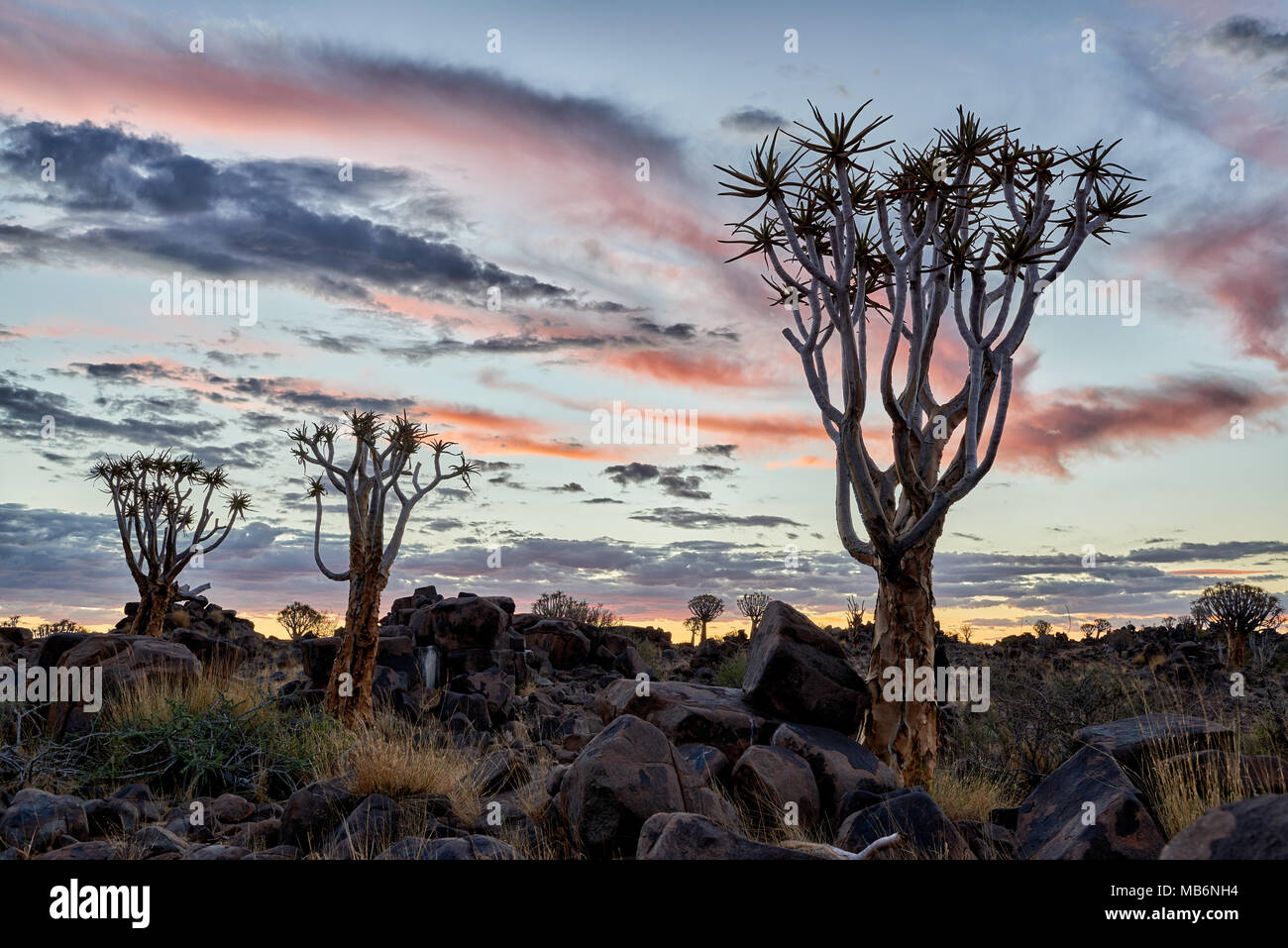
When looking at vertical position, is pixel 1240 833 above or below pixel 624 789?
above

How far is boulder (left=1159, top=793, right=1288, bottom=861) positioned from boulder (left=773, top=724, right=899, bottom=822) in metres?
3.82

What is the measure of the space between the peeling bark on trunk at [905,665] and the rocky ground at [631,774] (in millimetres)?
409

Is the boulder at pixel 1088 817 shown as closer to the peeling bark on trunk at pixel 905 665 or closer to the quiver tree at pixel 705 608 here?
the peeling bark on trunk at pixel 905 665

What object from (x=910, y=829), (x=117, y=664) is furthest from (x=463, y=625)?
(x=910, y=829)

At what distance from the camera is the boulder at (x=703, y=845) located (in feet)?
16.9

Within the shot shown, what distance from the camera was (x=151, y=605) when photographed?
85.9 feet

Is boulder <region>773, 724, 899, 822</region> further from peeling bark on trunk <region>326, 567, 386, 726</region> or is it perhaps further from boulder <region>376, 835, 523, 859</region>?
peeling bark on trunk <region>326, 567, 386, 726</region>

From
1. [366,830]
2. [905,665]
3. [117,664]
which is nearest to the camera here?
[366,830]

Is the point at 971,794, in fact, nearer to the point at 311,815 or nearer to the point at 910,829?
the point at 910,829

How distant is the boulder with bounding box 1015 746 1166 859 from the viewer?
638 cm

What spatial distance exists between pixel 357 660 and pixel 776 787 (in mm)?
9794

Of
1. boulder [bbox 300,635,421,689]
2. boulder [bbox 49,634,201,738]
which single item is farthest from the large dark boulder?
boulder [bbox 49,634,201,738]

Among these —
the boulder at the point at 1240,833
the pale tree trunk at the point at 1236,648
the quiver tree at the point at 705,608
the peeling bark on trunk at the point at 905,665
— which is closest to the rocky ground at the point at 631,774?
the boulder at the point at 1240,833
